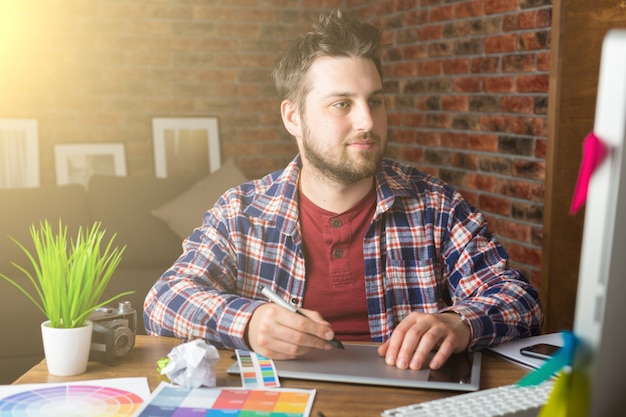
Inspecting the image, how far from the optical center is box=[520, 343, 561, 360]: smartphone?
56.9 inches

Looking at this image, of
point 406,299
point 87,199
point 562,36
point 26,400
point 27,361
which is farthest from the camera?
point 87,199

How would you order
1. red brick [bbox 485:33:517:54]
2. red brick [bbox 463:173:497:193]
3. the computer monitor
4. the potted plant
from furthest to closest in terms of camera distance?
red brick [bbox 463:173:497:193]
red brick [bbox 485:33:517:54]
the potted plant
the computer monitor

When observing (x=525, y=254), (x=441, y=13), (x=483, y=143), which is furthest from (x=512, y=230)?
(x=441, y=13)

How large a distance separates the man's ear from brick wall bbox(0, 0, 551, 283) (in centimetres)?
135

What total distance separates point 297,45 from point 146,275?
1961 millimetres

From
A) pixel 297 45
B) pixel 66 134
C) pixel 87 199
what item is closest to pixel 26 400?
pixel 297 45

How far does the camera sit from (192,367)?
1.27 meters

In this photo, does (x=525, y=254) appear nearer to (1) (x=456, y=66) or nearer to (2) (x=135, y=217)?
(1) (x=456, y=66)

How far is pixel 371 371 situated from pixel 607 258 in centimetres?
75

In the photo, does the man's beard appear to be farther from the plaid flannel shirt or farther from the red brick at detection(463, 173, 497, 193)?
the red brick at detection(463, 173, 497, 193)

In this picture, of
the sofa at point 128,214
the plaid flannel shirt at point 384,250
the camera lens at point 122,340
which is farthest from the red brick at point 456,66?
the camera lens at point 122,340

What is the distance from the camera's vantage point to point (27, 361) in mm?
3258

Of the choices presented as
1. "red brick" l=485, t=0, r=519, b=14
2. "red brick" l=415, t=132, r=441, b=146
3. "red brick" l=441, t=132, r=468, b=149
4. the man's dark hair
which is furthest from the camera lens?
"red brick" l=415, t=132, r=441, b=146

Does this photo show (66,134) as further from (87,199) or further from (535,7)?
(535,7)
